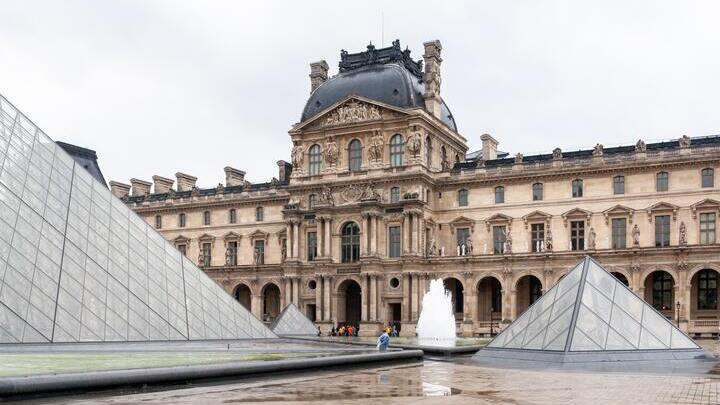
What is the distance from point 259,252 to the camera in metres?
61.0

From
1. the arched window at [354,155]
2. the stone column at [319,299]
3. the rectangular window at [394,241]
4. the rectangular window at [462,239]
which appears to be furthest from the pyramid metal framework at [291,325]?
the arched window at [354,155]

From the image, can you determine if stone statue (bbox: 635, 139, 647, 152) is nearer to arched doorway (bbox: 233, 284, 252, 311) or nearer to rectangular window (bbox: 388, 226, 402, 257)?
rectangular window (bbox: 388, 226, 402, 257)

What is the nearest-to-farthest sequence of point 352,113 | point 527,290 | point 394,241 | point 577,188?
point 577,188 < point 527,290 < point 394,241 < point 352,113

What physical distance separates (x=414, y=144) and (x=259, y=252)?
16.0 metres

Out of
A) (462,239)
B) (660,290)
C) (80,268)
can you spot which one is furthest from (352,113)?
(80,268)

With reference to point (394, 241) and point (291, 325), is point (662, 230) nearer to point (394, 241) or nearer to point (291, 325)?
point (394, 241)

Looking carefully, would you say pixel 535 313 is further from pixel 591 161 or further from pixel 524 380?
pixel 591 161

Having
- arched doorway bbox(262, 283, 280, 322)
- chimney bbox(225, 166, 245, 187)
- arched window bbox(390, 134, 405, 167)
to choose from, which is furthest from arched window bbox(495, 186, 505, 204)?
chimney bbox(225, 166, 245, 187)

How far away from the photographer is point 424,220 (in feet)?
170

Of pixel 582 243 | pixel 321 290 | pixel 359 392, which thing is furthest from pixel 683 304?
pixel 359 392

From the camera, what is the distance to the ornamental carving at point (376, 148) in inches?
2085

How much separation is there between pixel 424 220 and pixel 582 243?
9.58 meters

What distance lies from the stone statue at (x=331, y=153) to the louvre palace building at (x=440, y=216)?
71 millimetres

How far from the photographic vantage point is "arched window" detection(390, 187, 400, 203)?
5256 cm
